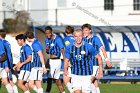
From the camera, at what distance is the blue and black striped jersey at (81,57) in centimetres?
1534

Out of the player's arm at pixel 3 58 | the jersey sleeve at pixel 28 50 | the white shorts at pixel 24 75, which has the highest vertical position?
the jersey sleeve at pixel 28 50

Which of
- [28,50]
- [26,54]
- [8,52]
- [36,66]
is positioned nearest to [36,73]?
[36,66]

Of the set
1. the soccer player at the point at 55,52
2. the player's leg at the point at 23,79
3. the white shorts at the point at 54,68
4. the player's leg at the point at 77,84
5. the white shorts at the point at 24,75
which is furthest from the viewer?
the white shorts at the point at 54,68

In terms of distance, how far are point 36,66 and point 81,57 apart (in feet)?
13.9

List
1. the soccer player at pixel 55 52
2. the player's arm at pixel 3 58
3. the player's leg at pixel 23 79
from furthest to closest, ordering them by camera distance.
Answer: the soccer player at pixel 55 52 < the player's arm at pixel 3 58 < the player's leg at pixel 23 79

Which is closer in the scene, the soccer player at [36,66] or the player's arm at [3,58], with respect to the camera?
the soccer player at [36,66]

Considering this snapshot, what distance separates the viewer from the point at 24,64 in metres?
18.7

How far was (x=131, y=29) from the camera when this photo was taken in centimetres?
3516

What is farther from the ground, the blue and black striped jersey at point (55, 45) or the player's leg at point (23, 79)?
the blue and black striped jersey at point (55, 45)

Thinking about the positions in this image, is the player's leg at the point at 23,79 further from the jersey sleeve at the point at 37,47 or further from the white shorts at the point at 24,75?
the jersey sleeve at the point at 37,47

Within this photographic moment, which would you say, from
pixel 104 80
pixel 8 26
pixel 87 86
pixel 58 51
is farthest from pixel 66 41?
pixel 8 26

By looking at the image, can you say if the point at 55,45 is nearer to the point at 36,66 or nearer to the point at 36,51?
the point at 36,66

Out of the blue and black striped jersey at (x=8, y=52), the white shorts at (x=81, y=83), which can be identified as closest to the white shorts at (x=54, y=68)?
the blue and black striped jersey at (x=8, y=52)

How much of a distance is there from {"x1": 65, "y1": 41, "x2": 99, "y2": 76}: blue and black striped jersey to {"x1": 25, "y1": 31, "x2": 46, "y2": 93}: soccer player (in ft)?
10.4
